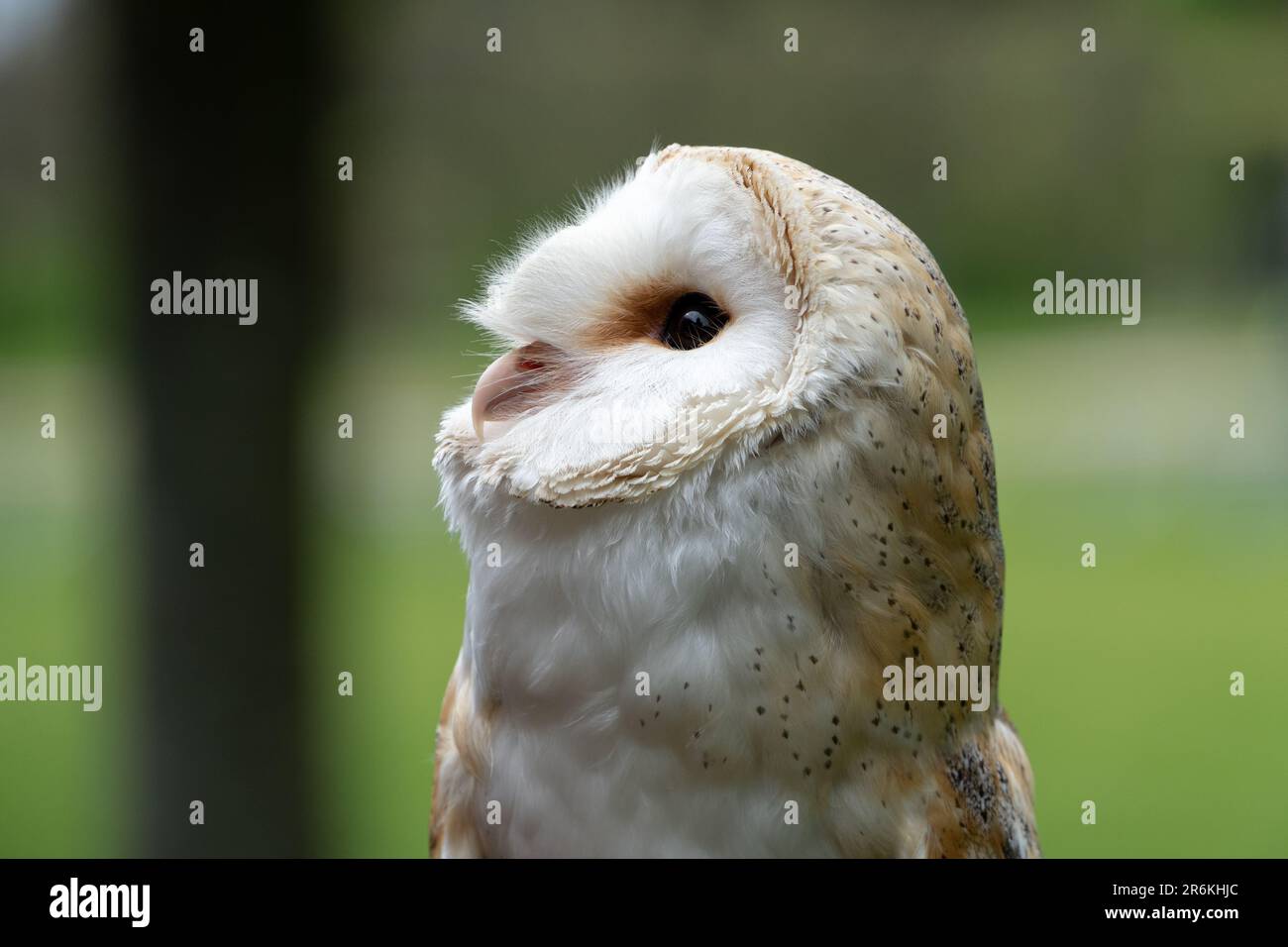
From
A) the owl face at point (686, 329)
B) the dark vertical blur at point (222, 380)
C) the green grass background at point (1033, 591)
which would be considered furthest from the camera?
the green grass background at point (1033, 591)

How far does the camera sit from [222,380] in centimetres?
157

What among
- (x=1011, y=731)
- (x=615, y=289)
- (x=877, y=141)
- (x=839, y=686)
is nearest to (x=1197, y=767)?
(x=1011, y=731)

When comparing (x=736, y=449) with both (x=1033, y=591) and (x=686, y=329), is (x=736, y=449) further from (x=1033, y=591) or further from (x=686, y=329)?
(x=1033, y=591)

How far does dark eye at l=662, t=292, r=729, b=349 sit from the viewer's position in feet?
2.81

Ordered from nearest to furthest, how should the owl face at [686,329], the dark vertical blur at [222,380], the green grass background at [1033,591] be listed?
the owl face at [686,329] < the dark vertical blur at [222,380] < the green grass background at [1033,591]

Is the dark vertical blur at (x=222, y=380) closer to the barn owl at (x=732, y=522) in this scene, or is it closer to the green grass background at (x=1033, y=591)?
the green grass background at (x=1033, y=591)

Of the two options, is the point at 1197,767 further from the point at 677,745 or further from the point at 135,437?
the point at 135,437

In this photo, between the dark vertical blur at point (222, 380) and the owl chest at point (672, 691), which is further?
the dark vertical blur at point (222, 380)

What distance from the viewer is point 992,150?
178 cm

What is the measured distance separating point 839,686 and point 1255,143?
118 cm

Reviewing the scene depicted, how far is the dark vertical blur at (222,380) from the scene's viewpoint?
59.6 inches

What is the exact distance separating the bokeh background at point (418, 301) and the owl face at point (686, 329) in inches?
19.7

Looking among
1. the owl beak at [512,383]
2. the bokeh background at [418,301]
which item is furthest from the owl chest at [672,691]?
the bokeh background at [418,301]

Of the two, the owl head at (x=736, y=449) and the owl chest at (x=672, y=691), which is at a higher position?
the owl head at (x=736, y=449)
